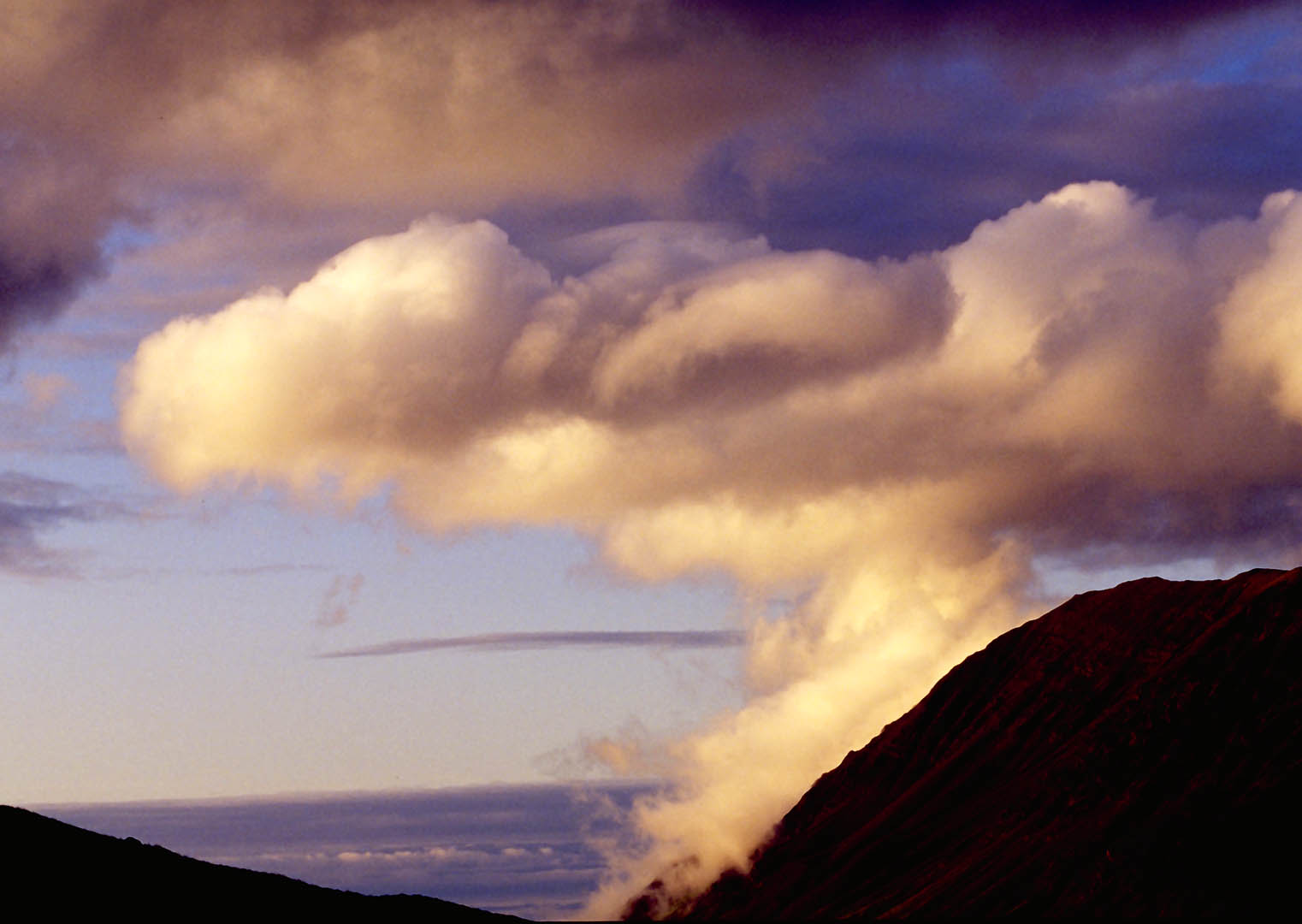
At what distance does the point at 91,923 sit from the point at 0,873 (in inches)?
506

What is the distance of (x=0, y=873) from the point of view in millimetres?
198375

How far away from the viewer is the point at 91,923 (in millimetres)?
193500
